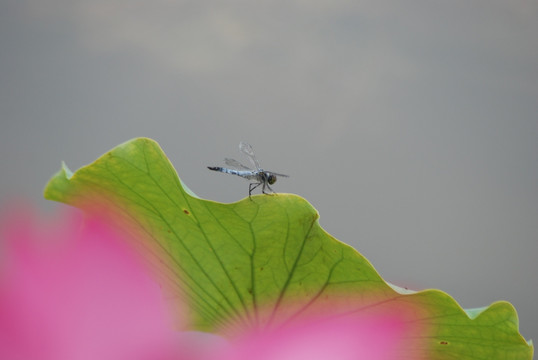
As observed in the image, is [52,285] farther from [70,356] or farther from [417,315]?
[417,315]

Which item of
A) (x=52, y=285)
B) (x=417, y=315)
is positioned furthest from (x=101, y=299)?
(x=417, y=315)

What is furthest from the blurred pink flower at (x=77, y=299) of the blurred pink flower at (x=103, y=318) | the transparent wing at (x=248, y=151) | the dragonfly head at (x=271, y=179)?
the transparent wing at (x=248, y=151)

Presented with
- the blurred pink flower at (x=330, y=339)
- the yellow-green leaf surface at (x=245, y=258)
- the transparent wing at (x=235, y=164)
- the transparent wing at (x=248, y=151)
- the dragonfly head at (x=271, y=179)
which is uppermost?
the transparent wing at (x=248, y=151)

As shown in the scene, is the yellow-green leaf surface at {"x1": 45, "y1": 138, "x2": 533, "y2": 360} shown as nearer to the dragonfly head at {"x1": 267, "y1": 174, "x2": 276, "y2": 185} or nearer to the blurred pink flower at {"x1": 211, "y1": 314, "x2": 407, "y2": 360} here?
Answer: the blurred pink flower at {"x1": 211, "y1": 314, "x2": 407, "y2": 360}

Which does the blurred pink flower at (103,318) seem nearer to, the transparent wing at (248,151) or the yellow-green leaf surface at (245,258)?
the yellow-green leaf surface at (245,258)

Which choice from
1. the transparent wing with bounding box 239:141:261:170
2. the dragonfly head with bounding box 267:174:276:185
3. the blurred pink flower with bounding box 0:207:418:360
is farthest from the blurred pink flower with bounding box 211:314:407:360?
the transparent wing with bounding box 239:141:261:170

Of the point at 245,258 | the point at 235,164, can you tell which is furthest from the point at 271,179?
the point at 245,258

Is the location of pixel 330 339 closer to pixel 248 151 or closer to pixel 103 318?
pixel 103 318
